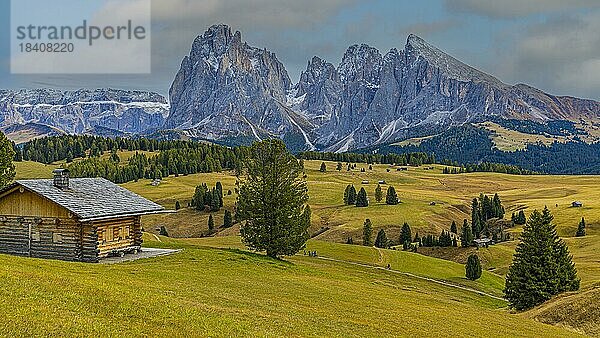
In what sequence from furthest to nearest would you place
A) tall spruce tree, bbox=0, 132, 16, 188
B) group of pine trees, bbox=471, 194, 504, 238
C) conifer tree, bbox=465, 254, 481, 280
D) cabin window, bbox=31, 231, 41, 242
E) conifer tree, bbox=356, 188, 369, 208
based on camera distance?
conifer tree, bbox=356, 188, 369, 208 < group of pine trees, bbox=471, 194, 504, 238 < conifer tree, bbox=465, 254, 481, 280 < tall spruce tree, bbox=0, 132, 16, 188 < cabin window, bbox=31, 231, 41, 242

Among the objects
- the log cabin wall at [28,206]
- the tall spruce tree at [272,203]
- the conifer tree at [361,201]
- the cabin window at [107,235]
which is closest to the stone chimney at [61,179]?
the log cabin wall at [28,206]

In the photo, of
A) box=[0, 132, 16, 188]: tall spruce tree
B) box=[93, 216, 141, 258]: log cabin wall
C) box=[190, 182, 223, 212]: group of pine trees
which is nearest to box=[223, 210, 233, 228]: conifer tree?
box=[190, 182, 223, 212]: group of pine trees

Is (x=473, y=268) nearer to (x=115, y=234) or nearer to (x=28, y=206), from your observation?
(x=115, y=234)

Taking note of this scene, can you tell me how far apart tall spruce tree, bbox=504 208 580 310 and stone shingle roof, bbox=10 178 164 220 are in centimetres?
3828

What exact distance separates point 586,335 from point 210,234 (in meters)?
126

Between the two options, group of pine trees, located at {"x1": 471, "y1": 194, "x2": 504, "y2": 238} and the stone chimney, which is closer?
the stone chimney

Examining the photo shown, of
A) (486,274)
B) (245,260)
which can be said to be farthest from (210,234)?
(245,260)

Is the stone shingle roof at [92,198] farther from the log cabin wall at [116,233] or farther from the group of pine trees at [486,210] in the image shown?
the group of pine trees at [486,210]

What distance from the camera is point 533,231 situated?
6619 cm

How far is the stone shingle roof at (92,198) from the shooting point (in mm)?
50969

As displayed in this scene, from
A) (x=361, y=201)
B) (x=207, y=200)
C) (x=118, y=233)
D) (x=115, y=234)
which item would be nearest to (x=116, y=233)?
(x=115, y=234)

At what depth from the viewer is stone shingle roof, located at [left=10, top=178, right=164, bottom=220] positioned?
50969 mm

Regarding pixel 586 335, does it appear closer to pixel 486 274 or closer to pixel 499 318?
pixel 499 318

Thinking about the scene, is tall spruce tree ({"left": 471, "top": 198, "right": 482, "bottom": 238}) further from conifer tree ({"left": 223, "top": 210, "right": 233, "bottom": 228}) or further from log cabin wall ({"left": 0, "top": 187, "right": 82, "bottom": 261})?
log cabin wall ({"left": 0, "top": 187, "right": 82, "bottom": 261})
